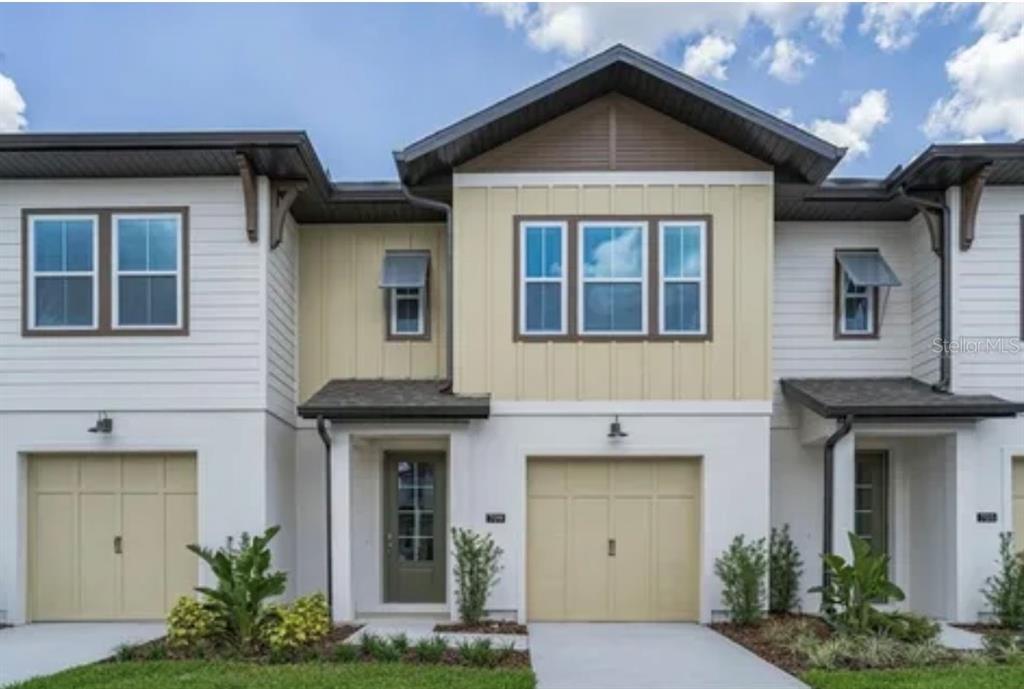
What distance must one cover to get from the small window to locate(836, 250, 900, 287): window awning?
3.04 meters

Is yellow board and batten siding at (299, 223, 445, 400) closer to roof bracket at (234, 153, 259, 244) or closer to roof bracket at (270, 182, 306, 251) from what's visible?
roof bracket at (270, 182, 306, 251)

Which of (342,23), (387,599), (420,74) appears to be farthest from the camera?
(420,74)

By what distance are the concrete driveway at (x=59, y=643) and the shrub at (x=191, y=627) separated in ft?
2.39

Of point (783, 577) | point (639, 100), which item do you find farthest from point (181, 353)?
point (783, 577)

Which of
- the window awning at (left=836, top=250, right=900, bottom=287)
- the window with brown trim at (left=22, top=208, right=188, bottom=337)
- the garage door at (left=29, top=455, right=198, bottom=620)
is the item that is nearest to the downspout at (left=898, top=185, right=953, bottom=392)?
the window awning at (left=836, top=250, right=900, bottom=287)

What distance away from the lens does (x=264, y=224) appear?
11.5m

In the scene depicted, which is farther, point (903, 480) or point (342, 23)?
point (342, 23)

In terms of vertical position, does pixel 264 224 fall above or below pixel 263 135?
below

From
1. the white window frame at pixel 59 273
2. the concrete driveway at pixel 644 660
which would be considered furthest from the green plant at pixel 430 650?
the white window frame at pixel 59 273

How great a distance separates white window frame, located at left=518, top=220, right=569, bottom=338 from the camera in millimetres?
11828

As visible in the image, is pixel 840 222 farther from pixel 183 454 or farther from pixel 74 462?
pixel 74 462

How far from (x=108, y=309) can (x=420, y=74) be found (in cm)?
1220

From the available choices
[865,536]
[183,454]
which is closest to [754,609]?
[865,536]

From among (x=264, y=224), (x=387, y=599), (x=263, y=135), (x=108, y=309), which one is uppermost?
(x=263, y=135)
